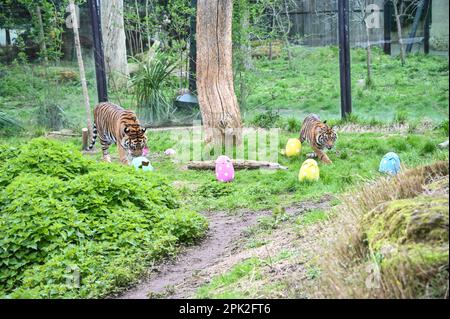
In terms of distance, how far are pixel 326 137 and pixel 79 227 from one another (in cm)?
424

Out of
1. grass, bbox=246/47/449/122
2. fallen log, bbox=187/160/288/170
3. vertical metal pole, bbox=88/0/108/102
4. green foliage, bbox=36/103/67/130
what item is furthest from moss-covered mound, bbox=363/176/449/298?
green foliage, bbox=36/103/67/130

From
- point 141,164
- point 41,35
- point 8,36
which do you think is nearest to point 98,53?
point 41,35

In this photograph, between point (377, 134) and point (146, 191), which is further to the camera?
point (377, 134)

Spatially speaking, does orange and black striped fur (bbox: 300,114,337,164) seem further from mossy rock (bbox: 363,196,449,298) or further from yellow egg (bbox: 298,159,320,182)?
mossy rock (bbox: 363,196,449,298)

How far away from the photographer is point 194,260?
597cm

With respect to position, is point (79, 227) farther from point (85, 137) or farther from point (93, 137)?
point (85, 137)

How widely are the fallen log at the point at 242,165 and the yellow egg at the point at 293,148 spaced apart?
23.7 inches

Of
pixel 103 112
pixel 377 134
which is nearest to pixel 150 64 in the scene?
pixel 103 112

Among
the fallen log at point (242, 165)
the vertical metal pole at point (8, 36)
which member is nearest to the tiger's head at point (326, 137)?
the fallen log at point (242, 165)

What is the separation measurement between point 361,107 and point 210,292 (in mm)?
7935

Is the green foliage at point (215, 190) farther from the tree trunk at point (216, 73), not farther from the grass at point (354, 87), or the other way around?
the grass at point (354, 87)
